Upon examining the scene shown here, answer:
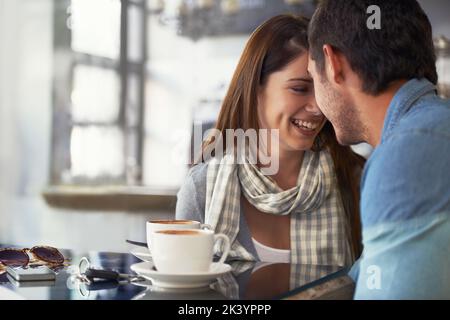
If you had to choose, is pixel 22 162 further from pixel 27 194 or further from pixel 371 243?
pixel 371 243

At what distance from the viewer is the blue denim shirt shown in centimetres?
76

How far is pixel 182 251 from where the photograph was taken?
85 centimetres

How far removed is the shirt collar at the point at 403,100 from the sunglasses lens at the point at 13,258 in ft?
1.93

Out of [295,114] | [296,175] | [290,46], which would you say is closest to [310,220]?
[296,175]

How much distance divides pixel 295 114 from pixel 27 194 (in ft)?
10.1

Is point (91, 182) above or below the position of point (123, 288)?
below

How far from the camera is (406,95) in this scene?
2.95 ft

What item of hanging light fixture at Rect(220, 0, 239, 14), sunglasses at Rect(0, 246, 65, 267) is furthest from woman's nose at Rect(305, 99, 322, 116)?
hanging light fixture at Rect(220, 0, 239, 14)

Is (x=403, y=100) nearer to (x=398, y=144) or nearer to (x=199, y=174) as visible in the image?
(x=398, y=144)

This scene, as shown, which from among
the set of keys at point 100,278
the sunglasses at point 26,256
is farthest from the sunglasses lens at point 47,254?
the set of keys at point 100,278

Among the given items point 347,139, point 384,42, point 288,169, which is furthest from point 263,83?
point 384,42

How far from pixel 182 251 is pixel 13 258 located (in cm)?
34
